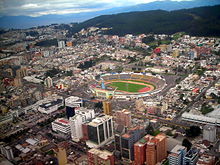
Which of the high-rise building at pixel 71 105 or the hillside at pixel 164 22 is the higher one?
the hillside at pixel 164 22

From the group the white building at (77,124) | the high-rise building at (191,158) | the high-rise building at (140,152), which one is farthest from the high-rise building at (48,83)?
the high-rise building at (191,158)

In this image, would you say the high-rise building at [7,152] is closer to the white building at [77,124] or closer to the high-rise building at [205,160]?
the white building at [77,124]

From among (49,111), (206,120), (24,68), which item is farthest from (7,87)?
(206,120)

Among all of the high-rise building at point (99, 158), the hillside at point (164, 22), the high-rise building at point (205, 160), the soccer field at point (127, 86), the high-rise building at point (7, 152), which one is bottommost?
the high-rise building at point (7, 152)

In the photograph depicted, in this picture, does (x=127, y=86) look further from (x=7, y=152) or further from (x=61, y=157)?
(x=7, y=152)

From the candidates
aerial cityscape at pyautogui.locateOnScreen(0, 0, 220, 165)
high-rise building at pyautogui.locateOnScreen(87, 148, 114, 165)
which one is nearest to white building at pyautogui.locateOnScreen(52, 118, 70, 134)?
aerial cityscape at pyautogui.locateOnScreen(0, 0, 220, 165)

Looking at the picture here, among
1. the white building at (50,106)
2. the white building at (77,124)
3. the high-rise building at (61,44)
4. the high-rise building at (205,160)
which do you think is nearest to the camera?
the high-rise building at (205,160)

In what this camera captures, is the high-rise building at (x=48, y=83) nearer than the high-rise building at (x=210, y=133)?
No
